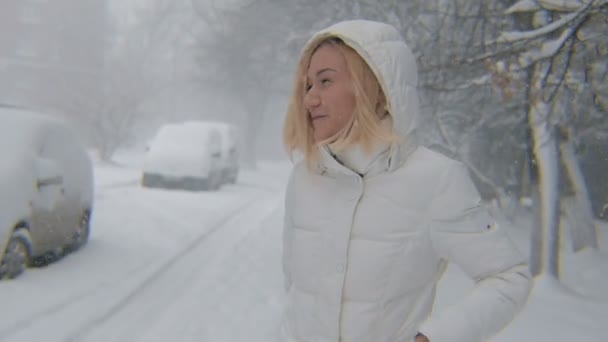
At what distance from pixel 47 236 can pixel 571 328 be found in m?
5.52

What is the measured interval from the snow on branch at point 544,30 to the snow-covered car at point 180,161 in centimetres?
1228

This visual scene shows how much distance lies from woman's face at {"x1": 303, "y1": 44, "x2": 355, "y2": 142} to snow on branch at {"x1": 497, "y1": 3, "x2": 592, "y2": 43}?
2.95 m

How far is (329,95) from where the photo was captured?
1749 mm

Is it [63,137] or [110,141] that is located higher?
[63,137]

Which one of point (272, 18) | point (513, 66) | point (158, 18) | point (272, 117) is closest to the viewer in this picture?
point (513, 66)

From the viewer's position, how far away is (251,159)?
3409 centimetres

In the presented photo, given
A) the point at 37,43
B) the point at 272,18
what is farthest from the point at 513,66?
the point at 37,43

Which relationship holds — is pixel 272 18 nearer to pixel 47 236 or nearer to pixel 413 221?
pixel 47 236

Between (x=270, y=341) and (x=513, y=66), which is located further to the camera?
(x=513, y=66)

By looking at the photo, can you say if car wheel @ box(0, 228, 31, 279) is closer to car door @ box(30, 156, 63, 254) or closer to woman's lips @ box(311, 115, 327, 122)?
car door @ box(30, 156, 63, 254)

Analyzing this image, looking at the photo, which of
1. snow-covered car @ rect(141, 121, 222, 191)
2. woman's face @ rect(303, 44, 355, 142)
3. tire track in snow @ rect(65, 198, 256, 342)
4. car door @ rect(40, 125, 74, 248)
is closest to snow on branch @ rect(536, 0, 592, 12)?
woman's face @ rect(303, 44, 355, 142)

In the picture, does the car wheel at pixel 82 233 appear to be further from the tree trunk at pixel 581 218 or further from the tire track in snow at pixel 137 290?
the tree trunk at pixel 581 218

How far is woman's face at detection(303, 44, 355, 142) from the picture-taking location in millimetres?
1746

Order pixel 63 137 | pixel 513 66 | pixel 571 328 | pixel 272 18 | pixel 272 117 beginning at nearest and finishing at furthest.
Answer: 1. pixel 571 328
2. pixel 513 66
3. pixel 63 137
4. pixel 272 18
5. pixel 272 117
